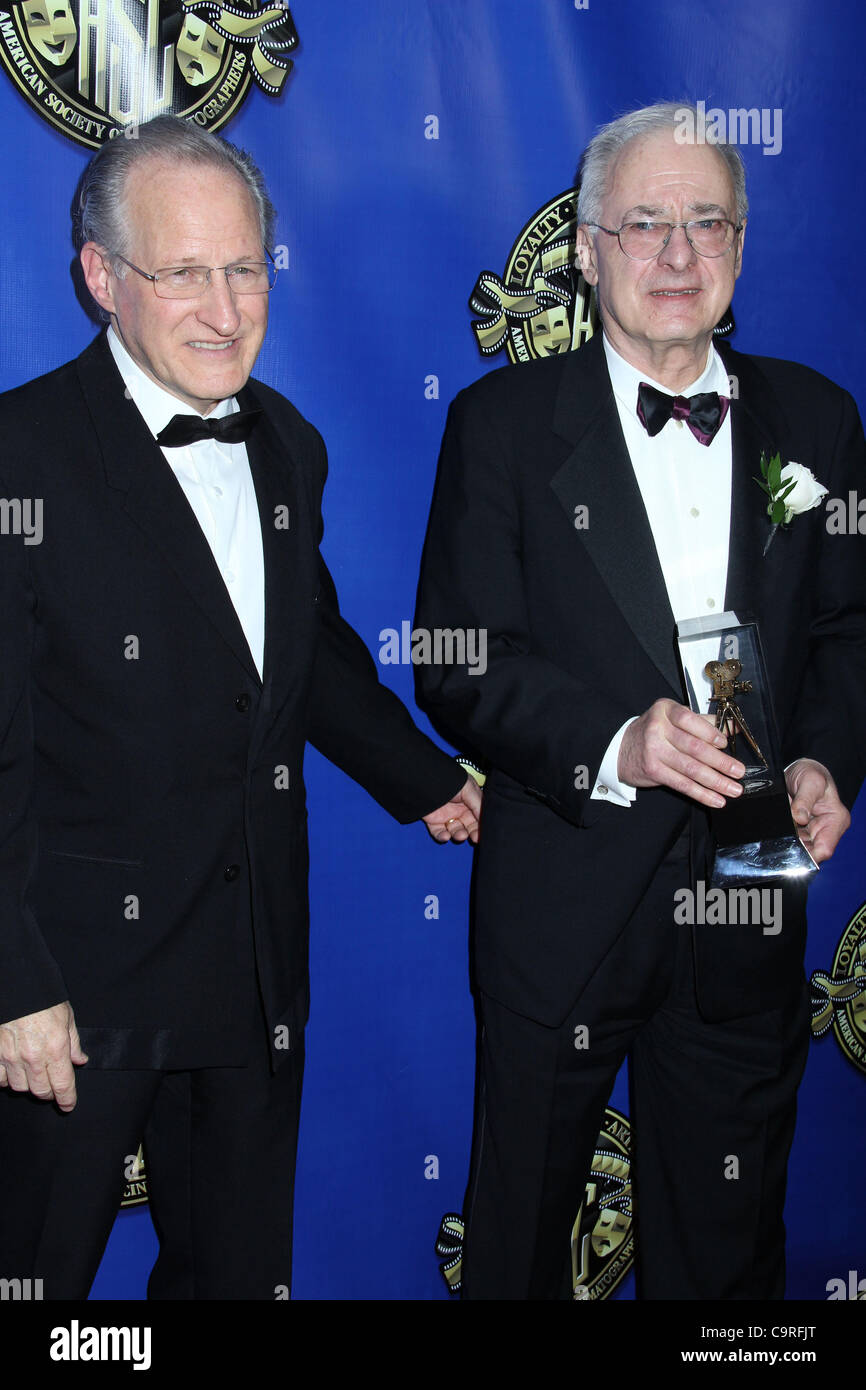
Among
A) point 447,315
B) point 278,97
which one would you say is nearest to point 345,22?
point 278,97

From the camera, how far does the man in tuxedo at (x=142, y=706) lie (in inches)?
66.2

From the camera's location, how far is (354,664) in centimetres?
214

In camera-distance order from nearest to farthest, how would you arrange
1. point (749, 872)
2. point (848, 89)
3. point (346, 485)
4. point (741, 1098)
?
1. point (749, 872)
2. point (741, 1098)
3. point (346, 485)
4. point (848, 89)

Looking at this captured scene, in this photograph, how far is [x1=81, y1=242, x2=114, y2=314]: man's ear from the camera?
5.81 ft

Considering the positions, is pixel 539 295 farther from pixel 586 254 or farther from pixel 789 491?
pixel 789 491

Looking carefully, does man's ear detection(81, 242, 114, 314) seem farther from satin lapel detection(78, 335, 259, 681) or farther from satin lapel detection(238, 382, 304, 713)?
satin lapel detection(238, 382, 304, 713)

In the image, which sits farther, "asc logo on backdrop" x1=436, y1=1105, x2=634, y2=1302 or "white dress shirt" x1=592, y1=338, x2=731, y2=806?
"asc logo on backdrop" x1=436, y1=1105, x2=634, y2=1302

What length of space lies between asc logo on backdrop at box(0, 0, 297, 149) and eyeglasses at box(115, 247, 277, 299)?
369 millimetres

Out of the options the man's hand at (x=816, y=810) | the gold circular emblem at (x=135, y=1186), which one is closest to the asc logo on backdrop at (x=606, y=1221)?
the gold circular emblem at (x=135, y=1186)

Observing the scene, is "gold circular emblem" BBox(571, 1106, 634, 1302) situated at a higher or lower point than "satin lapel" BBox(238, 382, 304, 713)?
lower

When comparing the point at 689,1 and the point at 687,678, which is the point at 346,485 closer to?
the point at 687,678

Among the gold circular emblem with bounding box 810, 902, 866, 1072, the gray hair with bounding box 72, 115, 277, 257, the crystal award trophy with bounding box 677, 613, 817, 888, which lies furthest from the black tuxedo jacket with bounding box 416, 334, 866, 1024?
the gold circular emblem with bounding box 810, 902, 866, 1072

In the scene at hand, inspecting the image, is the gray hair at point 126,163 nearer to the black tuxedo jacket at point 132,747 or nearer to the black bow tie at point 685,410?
the black tuxedo jacket at point 132,747
